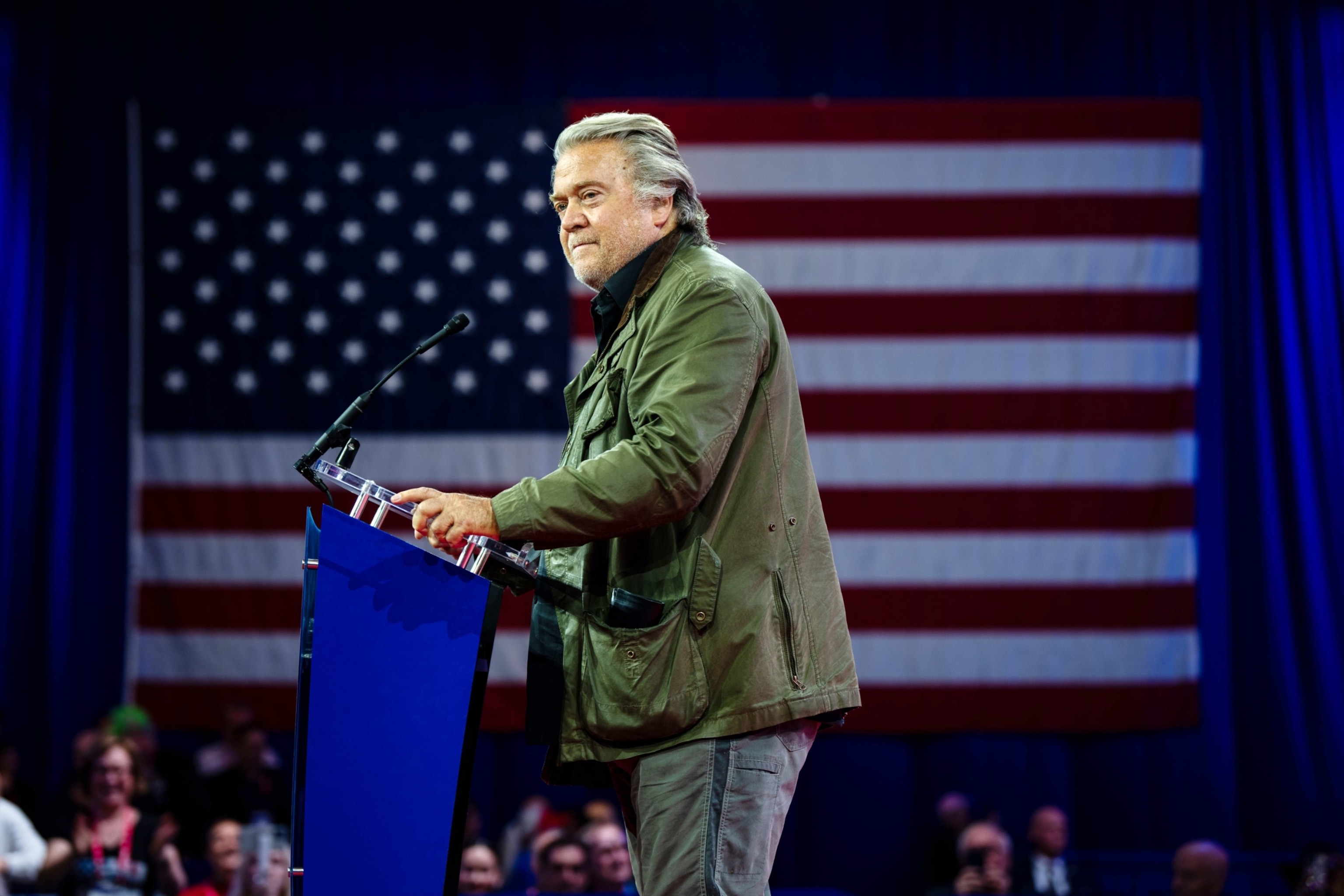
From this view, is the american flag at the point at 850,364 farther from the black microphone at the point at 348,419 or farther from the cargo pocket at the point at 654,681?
the cargo pocket at the point at 654,681

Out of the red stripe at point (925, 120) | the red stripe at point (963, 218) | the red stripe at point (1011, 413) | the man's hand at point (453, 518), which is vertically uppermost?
the red stripe at point (925, 120)

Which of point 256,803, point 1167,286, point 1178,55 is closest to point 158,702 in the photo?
point 256,803

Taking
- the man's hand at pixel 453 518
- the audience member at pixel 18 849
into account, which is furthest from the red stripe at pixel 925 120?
the man's hand at pixel 453 518

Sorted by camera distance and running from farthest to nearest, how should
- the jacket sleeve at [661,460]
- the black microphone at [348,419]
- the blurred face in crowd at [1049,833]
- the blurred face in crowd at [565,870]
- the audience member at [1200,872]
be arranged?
the blurred face in crowd at [1049,833], the audience member at [1200,872], the blurred face in crowd at [565,870], the black microphone at [348,419], the jacket sleeve at [661,460]

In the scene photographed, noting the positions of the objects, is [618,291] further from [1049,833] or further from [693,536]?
[1049,833]

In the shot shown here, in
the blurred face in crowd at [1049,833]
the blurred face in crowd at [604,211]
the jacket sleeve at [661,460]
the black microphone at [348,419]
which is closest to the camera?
the jacket sleeve at [661,460]

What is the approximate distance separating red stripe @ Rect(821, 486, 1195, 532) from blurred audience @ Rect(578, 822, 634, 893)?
232 cm

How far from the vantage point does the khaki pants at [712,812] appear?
171 centimetres

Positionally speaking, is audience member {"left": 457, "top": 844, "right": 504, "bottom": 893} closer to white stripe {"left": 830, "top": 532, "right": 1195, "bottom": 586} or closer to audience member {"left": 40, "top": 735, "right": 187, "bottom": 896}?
audience member {"left": 40, "top": 735, "right": 187, "bottom": 896}

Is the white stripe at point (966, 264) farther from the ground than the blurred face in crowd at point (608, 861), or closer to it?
farther from the ground

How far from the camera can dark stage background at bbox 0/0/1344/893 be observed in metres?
6.84

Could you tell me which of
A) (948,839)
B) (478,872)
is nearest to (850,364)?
(948,839)

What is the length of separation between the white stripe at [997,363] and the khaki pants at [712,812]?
5120 mm

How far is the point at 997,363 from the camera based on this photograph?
6793 millimetres
